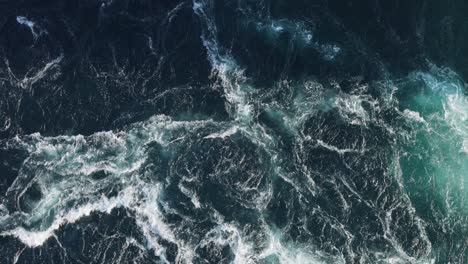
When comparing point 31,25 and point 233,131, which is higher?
point 31,25

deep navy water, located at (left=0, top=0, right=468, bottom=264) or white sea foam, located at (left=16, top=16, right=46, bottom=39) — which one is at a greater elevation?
white sea foam, located at (left=16, top=16, right=46, bottom=39)

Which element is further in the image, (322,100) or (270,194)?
(322,100)

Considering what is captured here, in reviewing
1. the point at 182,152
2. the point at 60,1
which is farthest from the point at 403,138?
the point at 60,1

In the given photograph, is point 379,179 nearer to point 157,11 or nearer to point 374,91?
point 374,91

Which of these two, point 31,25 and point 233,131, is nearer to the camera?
point 233,131

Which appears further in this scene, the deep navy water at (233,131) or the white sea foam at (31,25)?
the white sea foam at (31,25)

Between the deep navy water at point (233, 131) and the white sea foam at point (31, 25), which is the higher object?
the white sea foam at point (31, 25)

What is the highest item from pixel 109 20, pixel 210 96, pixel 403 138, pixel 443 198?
pixel 109 20

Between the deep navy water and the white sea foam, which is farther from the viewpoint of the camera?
the white sea foam
